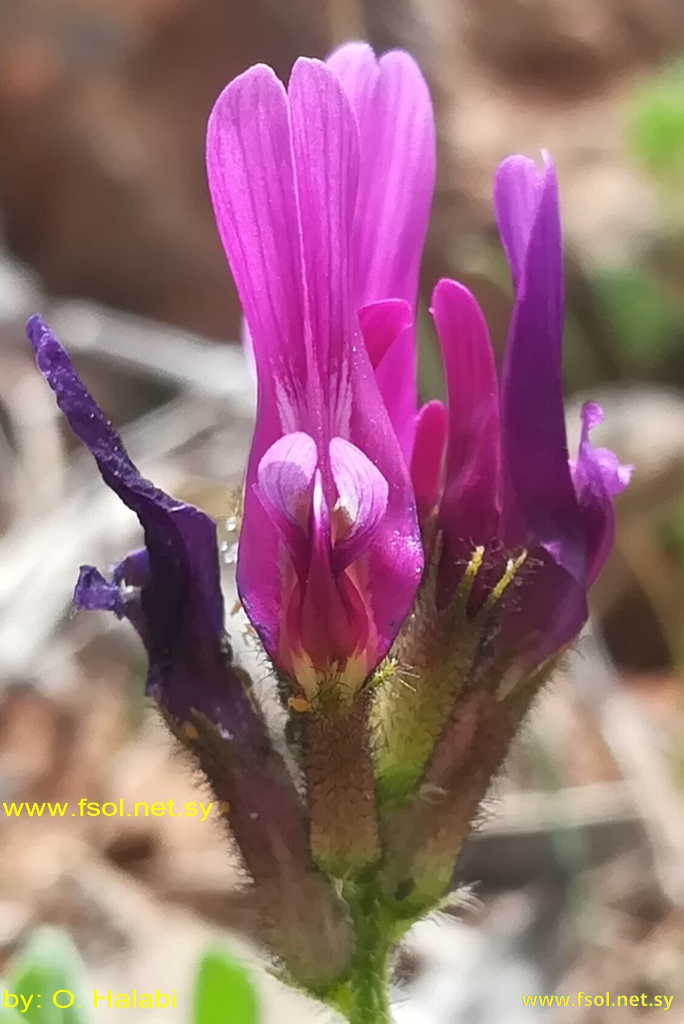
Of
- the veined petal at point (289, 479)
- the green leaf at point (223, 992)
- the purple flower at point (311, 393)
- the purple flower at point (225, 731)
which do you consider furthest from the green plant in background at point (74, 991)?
the veined petal at point (289, 479)

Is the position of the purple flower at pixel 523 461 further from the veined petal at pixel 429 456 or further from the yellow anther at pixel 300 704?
the yellow anther at pixel 300 704

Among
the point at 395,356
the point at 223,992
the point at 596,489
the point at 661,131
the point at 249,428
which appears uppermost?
the point at 661,131

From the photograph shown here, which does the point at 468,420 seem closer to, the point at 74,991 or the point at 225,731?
the point at 225,731

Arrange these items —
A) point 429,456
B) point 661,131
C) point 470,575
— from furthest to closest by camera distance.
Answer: point 661,131, point 429,456, point 470,575

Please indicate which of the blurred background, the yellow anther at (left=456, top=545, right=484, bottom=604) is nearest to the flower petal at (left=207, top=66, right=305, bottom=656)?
the yellow anther at (left=456, top=545, right=484, bottom=604)

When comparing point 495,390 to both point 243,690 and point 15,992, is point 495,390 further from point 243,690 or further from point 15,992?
point 15,992

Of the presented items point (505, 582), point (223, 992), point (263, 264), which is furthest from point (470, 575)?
point (223, 992)

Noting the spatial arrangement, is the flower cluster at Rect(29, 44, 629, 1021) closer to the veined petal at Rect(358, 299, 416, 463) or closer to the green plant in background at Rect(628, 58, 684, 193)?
the veined petal at Rect(358, 299, 416, 463)
